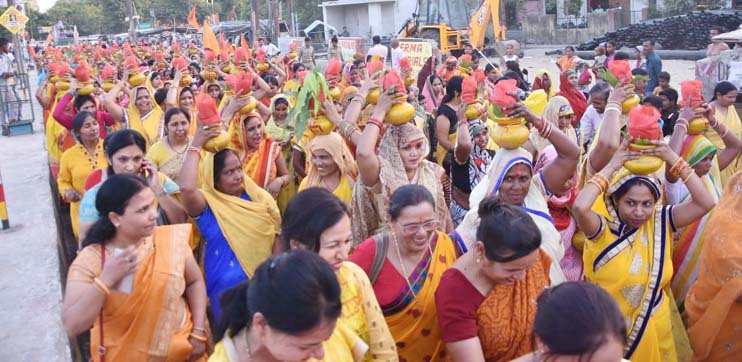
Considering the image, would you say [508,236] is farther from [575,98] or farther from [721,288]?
[575,98]

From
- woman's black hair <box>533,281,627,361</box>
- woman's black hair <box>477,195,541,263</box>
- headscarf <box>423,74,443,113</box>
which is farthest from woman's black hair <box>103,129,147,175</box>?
headscarf <box>423,74,443,113</box>

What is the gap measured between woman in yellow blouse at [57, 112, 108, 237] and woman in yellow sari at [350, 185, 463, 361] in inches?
123

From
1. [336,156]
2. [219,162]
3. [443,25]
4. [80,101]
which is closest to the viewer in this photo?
[219,162]

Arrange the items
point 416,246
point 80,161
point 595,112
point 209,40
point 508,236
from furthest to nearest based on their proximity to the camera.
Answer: point 209,40 < point 595,112 < point 80,161 < point 416,246 < point 508,236

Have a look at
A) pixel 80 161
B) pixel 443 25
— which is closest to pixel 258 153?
pixel 80 161

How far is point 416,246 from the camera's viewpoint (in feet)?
9.64

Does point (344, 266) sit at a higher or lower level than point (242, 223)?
higher

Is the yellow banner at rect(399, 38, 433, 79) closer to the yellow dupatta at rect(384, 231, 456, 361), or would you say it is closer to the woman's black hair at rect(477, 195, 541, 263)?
the yellow dupatta at rect(384, 231, 456, 361)

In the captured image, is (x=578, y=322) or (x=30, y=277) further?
(x=30, y=277)

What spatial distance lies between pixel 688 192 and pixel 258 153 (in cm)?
290

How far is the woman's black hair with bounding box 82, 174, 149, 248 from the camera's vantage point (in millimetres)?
2789

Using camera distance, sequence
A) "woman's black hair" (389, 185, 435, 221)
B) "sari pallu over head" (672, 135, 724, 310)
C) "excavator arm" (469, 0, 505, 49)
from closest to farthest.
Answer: "woman's black hair" (389, 185, 435, 221) < "sari pallu over head" (672, 135, 724, 310) < "excavator arm" (469, 0, 505, 49)

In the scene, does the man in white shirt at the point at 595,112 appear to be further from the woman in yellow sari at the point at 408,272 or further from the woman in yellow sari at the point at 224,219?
the woman in yellow sari at the point at 408,272

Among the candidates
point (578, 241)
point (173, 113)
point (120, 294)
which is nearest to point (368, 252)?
point (120, 294)
